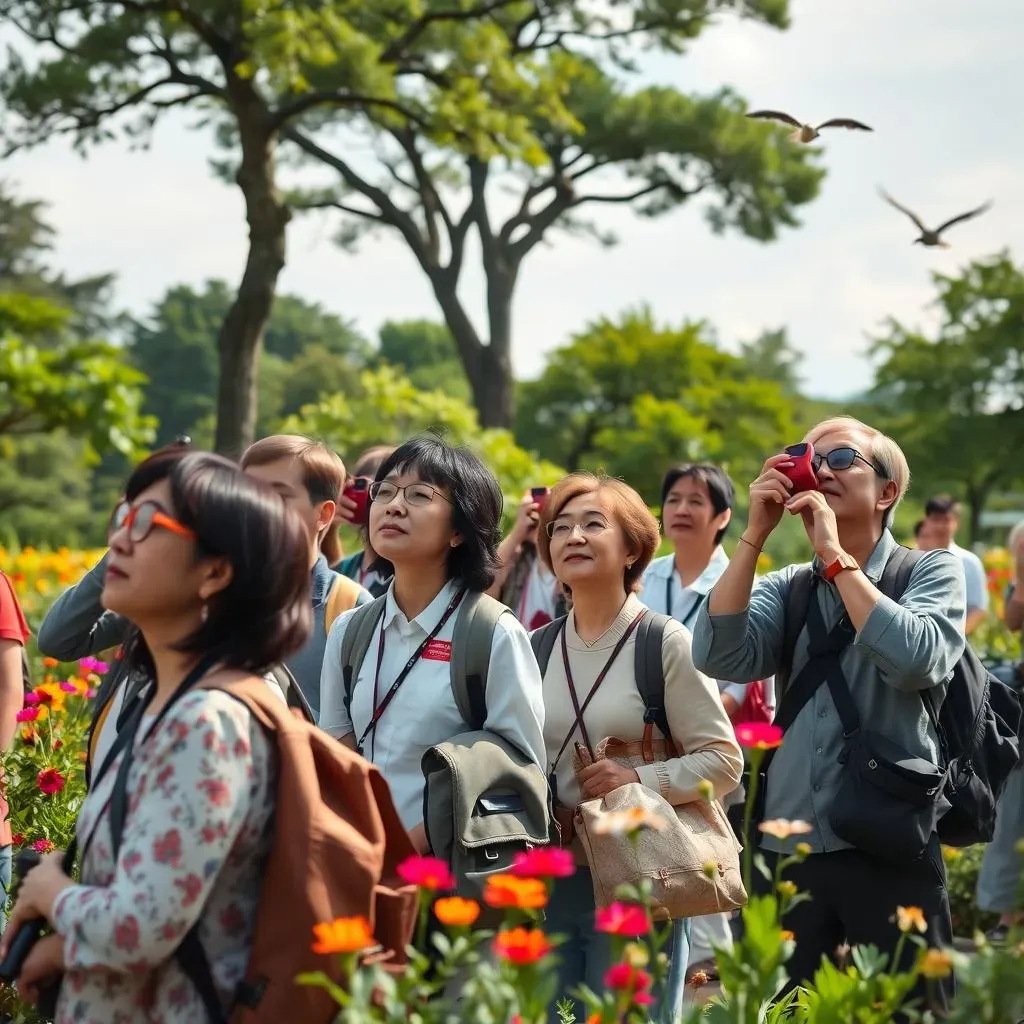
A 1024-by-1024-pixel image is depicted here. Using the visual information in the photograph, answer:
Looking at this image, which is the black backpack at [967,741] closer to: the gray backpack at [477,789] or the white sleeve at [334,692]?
the gray backpack at [477,789]

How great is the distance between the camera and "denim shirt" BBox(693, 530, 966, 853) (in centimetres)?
361

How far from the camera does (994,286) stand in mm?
30250

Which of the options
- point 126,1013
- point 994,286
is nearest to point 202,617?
point 126,1013

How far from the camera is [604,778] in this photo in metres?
3.82

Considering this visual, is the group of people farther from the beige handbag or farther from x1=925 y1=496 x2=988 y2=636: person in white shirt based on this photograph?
x1=925 y1=496 x2=988 y2=636: person in white shirt

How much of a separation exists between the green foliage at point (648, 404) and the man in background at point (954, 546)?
19408 mm

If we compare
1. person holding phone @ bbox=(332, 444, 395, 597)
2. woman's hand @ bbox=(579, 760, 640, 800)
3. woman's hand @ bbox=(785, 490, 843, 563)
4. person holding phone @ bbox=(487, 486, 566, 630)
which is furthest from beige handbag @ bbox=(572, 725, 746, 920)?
person holding phone @ bbox=(487, 486, 566, 630)

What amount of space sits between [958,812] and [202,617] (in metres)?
2.26

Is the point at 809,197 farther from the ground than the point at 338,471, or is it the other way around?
the point at 809,197

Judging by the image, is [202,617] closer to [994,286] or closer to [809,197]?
[809,197]

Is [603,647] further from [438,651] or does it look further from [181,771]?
[181,771]

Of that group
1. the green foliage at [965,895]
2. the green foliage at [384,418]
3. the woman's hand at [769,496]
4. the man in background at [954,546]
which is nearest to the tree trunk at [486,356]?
A: the green foliage at [384,418]

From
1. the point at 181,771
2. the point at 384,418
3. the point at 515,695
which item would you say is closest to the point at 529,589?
the point at 515,695

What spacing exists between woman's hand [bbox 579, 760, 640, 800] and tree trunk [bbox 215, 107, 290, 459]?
1038 centimetres
